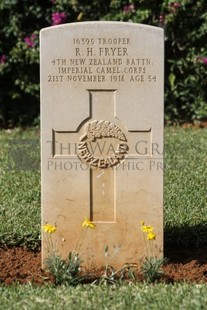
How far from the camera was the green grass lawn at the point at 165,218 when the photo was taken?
161 inches

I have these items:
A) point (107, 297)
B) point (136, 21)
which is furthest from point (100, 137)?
point (136, 21)

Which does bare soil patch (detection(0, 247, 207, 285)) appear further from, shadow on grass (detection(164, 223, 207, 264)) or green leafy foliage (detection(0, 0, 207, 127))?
green leafy foliage (detection(0, 0, 207, 127))

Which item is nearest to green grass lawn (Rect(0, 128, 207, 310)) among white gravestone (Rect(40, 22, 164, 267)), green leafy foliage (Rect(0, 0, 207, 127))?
white gravestone (Rect(40, 22, 164, 267))

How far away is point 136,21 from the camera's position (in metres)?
10.2

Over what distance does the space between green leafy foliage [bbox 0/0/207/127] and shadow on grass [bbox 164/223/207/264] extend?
16.8 ft

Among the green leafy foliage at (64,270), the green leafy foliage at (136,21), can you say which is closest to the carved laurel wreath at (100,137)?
the green leafy foliage at (64,270)

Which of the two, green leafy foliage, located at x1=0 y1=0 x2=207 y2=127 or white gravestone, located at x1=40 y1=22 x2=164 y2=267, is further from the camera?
green leafy foliage, located at x1=0 y1=0 x2=207 y2=127

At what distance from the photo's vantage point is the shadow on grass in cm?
530

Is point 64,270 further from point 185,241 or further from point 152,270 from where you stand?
point 185,241

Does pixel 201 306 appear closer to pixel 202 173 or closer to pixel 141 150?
pixel 141 150

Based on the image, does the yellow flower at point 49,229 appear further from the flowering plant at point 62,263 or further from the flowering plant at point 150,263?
the flowering plant at point 150,263

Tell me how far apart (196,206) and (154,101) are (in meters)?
1.60

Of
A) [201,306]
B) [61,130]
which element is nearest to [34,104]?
[61,130]

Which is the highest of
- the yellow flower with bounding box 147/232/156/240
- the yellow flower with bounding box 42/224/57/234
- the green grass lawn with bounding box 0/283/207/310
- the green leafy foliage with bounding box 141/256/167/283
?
the yellow flower with bounding box 42/224/57/234
